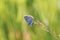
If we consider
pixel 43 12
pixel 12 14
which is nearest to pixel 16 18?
pixel 12 14

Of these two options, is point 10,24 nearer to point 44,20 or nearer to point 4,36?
point 4,36

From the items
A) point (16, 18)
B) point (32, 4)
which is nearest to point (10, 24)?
point (16, 18)

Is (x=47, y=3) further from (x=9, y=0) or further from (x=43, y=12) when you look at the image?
(x=9, y=0)

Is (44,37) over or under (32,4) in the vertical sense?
under

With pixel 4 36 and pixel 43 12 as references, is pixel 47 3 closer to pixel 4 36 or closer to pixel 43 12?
pixel 43 12

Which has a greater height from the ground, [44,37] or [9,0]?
[9,0]
